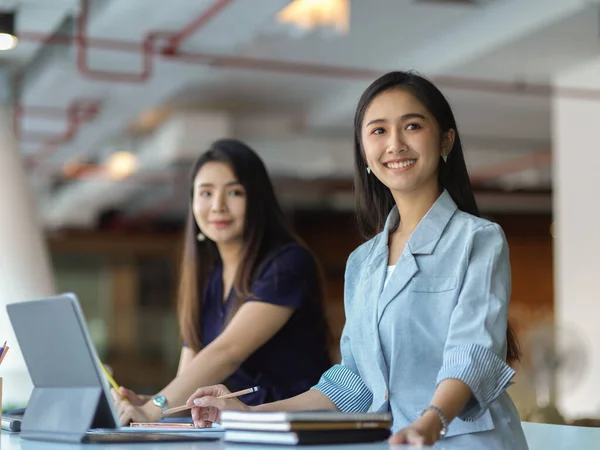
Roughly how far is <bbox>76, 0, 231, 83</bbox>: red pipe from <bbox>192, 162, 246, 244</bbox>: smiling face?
2873mm

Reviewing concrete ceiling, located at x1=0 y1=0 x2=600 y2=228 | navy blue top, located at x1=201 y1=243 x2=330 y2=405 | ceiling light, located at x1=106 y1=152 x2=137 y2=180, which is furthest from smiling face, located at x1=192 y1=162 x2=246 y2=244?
ceiling light, located at x1=106 y1=152 x2=137 y2=180

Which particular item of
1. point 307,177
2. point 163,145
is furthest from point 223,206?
point 307,177

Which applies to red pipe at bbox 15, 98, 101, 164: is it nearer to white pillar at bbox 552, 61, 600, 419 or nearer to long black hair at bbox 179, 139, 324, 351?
white pillar at bbox 552, 61, 600, 419

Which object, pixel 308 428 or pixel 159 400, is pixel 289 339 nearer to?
pixel 159 400

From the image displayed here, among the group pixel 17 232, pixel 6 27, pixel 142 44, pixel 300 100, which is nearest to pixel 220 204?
pixel 6 27

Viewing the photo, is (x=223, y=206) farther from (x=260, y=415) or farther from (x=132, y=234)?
(x=132, y=234)

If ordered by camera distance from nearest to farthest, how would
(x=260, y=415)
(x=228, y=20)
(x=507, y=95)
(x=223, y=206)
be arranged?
1. (x=260, y=415)
2. (x=223, y=206)
3. (x=228, y=20)
4. (x=507, y=95)

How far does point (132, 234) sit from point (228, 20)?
10.9m

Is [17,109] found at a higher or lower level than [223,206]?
higher

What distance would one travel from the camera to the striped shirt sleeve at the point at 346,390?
2.18 m

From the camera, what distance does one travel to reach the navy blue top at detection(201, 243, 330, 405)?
9.70ft

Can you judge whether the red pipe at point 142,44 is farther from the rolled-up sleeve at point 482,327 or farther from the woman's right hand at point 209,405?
the rolled-up sleeve at point 482,327

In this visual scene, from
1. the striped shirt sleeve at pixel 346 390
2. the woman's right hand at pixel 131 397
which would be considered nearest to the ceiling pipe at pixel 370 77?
the woman's right hand at pixel 131 397

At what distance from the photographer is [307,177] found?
12.8 m
